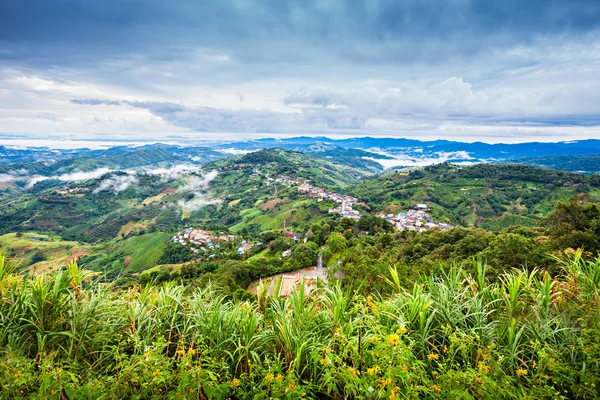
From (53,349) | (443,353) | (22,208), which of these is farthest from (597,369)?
(22,208)

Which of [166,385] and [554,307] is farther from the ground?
[554,307]

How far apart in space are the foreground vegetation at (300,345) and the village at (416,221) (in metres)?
64.0

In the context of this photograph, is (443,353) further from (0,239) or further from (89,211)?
(89,211)

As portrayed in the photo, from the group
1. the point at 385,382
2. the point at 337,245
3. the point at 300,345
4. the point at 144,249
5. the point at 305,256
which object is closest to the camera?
the point at 385,382

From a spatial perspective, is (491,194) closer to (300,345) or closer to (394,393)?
(300,345)

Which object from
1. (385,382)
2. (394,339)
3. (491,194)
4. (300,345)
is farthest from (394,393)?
(491,194)

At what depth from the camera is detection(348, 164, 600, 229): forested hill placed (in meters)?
91.2

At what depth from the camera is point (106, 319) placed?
3426 millimetres

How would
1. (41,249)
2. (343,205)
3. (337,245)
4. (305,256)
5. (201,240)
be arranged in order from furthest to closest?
(343,205) < (41,249) < (201,240) < (337,245) < (305,256)

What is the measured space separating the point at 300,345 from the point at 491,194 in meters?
132

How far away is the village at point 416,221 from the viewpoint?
68.4 meters

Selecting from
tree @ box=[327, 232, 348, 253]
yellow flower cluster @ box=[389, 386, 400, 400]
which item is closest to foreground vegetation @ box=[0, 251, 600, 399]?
yellow flower cluster @ box=[389, 386, 400, 400]

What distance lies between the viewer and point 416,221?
244 ft

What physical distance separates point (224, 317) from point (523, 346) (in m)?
3.35
